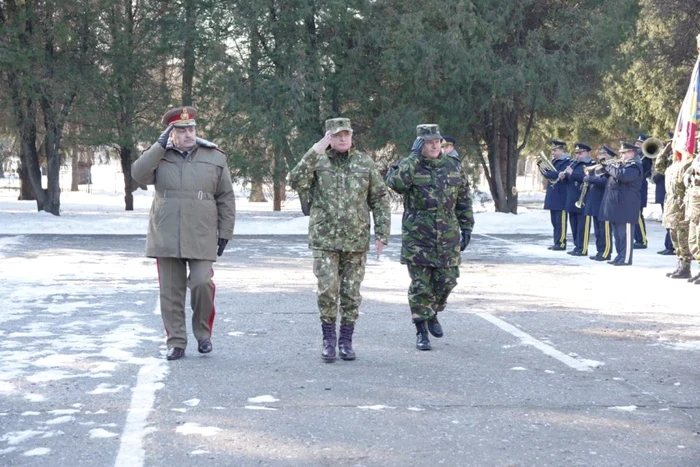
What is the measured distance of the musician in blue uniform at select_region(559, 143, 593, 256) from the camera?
Answer: 1730cm

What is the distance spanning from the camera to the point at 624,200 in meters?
15.5

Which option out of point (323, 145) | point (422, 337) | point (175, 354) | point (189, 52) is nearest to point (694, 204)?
point (422, 337)

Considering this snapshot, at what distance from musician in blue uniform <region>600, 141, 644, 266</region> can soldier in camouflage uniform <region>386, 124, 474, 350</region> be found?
777cm

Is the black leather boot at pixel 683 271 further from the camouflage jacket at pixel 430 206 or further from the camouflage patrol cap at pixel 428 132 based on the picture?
the camouflage patrol cap at pixel 428 132

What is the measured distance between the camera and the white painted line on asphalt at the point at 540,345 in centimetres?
755

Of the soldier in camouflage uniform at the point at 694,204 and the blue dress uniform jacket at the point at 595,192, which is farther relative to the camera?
the blue dress uniform jacket at the point at 595,192

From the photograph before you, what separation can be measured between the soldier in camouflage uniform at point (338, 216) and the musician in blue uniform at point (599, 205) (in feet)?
29.5

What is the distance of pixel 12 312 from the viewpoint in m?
10.1

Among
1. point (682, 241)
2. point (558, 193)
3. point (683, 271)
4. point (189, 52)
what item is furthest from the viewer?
point (189, 52)

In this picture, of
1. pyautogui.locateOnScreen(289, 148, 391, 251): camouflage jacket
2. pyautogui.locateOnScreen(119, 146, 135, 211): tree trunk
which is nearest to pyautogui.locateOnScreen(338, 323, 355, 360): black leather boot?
pyautogui.locateOnScreen(289, 148, 391, 251): camouflage jacket

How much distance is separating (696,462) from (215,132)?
81.5 ft

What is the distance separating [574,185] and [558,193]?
811mm

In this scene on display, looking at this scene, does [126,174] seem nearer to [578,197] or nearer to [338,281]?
[578,197]

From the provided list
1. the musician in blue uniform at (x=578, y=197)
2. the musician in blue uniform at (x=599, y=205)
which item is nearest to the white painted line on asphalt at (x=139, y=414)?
the musician in blue uniform at (x=599, y=205)
